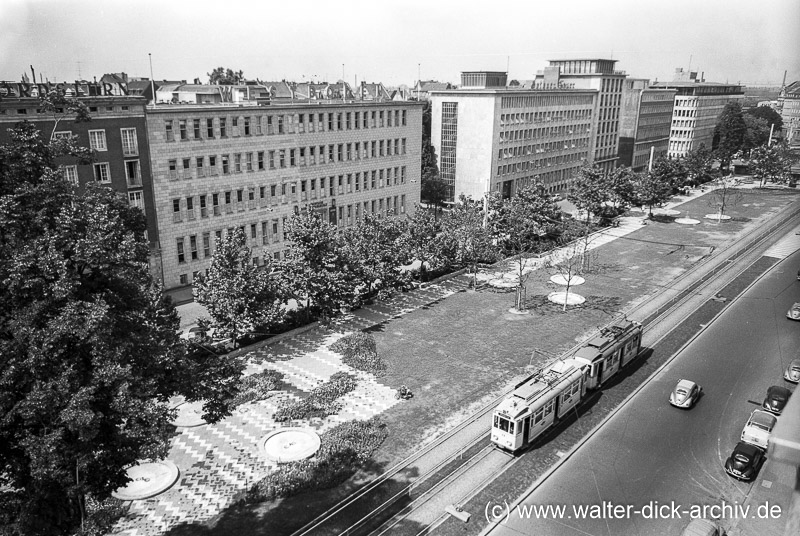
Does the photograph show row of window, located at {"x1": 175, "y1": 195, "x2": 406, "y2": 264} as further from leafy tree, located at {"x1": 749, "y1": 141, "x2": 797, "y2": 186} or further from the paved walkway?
leafy tree, located at {"x1": 749, "y1": 141, "x2": 797, "y2": 186}

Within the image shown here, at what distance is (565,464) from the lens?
92.3ft

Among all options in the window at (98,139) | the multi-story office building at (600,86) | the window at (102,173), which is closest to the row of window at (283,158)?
the window at (102,173)

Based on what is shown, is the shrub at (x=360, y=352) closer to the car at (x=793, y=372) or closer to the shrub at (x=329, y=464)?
the shrub at (x=329, y=464)

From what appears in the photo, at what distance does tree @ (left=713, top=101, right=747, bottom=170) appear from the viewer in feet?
412

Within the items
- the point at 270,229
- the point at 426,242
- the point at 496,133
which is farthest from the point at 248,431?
the point at 496,133

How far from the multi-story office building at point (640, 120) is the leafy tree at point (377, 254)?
83.0 metres

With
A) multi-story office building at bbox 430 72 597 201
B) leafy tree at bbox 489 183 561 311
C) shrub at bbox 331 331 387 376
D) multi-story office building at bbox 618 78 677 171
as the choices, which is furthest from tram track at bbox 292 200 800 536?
multi-story office building at bbox 618 78 677 171

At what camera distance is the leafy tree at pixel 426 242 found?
5295 cm

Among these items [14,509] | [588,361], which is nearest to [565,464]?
[588,361]

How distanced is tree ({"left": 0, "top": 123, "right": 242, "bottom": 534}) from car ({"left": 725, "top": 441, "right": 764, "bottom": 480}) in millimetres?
23586

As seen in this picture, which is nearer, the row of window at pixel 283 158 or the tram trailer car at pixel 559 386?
the tram trailer car at pixel 559 386

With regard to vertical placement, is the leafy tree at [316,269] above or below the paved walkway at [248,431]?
above

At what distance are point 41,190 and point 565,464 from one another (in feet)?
78.0

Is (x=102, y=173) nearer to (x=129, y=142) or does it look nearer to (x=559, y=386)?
(x=129, y=142)
